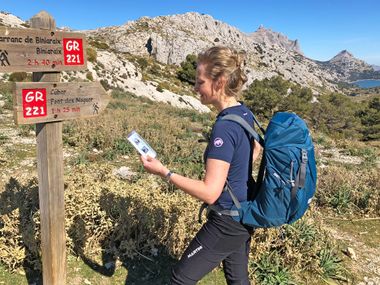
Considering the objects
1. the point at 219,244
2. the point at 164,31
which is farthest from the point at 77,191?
the point at 164,31

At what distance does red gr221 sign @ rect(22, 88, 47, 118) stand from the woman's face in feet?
4.39

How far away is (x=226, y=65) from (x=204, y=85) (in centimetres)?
21

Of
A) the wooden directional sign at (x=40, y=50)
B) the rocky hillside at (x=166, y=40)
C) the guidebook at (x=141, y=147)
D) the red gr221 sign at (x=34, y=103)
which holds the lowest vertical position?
the guidebook at (x=141, y=147)

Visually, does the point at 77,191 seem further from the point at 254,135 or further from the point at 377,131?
the point at 377,131

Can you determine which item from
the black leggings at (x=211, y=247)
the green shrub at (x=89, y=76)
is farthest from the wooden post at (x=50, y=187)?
the green shrub at (x=89, y=76)

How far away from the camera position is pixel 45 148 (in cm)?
302

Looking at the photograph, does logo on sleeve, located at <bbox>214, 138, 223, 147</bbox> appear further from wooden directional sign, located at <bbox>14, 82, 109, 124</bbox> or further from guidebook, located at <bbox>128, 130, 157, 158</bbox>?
wooden directional sign, located at <bbox>14, 82, 109, 124</bbox>

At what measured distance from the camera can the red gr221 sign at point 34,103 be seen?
278 centimetres

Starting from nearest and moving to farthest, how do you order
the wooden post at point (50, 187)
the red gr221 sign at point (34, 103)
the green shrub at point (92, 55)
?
the red gr221 sign at point (34, 103)
the wooden post at point (50, 187)
the green shrub at point (92, 55)

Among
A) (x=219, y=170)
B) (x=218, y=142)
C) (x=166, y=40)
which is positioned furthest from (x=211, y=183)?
(x=166, y=40)

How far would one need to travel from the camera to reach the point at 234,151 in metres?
2.34

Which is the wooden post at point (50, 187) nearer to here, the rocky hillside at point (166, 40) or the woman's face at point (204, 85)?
the woman's face at point (204, 85)

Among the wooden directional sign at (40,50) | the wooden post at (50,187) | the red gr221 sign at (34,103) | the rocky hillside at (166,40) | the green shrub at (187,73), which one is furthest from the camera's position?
the rocky hillside at (166,40)

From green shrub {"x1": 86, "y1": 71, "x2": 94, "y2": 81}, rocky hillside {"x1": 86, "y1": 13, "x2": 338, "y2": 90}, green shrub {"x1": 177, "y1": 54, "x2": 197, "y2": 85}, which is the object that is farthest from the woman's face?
rocky hillside {"x1": 86, "y1": 13, "x2": 338, "y2": 90}
